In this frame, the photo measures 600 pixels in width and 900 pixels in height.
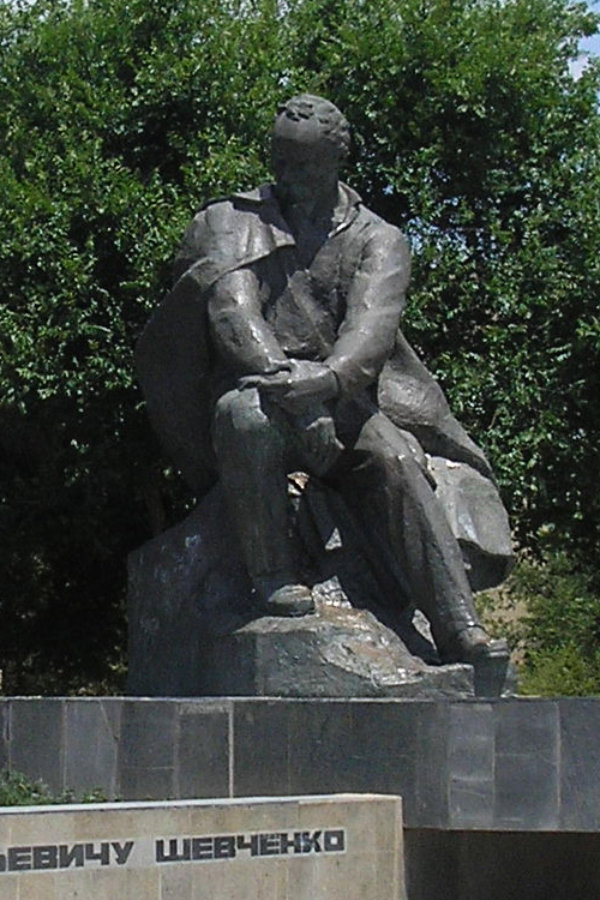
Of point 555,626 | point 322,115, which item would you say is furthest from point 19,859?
point 555,626

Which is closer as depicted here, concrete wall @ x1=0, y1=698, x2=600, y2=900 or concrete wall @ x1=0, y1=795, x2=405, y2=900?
concrete wall @ x1=0, y1=795, x2=405, y2=900

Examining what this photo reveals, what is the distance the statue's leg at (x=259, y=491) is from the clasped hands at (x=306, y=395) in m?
0.08

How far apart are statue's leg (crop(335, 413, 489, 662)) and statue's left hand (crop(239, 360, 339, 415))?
430 mm

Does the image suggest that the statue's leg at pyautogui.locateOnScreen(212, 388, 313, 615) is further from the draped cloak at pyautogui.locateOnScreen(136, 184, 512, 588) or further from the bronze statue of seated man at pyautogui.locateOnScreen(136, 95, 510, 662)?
the draped cloak at pyautogui.locateOnScreen(136, 184, 512, 588)

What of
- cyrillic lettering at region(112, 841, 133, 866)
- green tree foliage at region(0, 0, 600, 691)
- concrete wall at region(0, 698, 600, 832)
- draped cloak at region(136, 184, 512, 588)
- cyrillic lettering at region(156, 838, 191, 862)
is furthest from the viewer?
green tree foliage at region(0, 0, 600, 691)

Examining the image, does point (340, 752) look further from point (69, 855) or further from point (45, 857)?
point (45, 857)

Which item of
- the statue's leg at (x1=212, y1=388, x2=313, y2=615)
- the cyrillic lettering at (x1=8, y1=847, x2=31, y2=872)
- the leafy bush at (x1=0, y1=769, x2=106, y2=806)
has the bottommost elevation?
the cyrillic lettering at (x1=8, y1=847, x2=31, y2=872)

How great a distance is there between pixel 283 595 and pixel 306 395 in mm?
1044

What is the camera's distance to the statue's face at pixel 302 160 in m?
10.6

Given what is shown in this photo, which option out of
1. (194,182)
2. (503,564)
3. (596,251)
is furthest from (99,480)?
(503,564)

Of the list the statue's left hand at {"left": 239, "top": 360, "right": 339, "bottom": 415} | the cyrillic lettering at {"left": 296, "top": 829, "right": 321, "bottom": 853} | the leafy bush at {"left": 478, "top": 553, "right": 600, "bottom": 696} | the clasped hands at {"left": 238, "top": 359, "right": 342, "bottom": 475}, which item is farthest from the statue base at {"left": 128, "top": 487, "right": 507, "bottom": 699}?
the leafy bush at {"left": 478, "top": 553, "right": 600, "bottom": 696}

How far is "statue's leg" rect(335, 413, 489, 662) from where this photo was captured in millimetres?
9969

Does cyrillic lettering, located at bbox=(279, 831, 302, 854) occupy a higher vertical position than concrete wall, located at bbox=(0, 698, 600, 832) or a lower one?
lower

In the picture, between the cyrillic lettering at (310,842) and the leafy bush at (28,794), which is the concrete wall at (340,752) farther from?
the cyrillic lettering at (310,842)
